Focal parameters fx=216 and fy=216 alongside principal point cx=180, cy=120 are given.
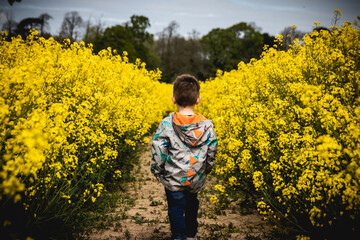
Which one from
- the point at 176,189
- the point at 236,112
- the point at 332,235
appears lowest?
the point at 332,235

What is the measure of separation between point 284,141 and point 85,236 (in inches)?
123

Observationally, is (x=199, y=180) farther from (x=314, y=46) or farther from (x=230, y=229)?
(x=314, y=46)

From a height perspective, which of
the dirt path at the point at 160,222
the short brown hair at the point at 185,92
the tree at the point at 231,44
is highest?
the tree at the point at 231,44

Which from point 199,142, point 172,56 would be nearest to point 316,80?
point 199,142

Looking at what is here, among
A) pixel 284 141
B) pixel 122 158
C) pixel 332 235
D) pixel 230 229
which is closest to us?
pixel 332 235

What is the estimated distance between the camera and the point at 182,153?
2.29m

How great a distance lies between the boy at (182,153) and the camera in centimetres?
223

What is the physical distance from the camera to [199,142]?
7.61ft

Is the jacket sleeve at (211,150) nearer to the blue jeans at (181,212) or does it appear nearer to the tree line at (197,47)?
the blue jeans at (181,212)

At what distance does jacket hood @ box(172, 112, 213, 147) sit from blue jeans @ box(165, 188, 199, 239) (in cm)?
56

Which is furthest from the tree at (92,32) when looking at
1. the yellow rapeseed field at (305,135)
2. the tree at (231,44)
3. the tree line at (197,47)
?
the yellow rapeseed field at (305,135)

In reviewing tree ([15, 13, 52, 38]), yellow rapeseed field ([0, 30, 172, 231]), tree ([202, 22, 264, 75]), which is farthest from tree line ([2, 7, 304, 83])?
yellow rapeseed field ([0, 30, 172, 231])

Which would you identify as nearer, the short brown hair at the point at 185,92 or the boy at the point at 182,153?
the boy at the point at 182,153

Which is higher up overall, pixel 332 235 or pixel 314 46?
pixel 314 46
